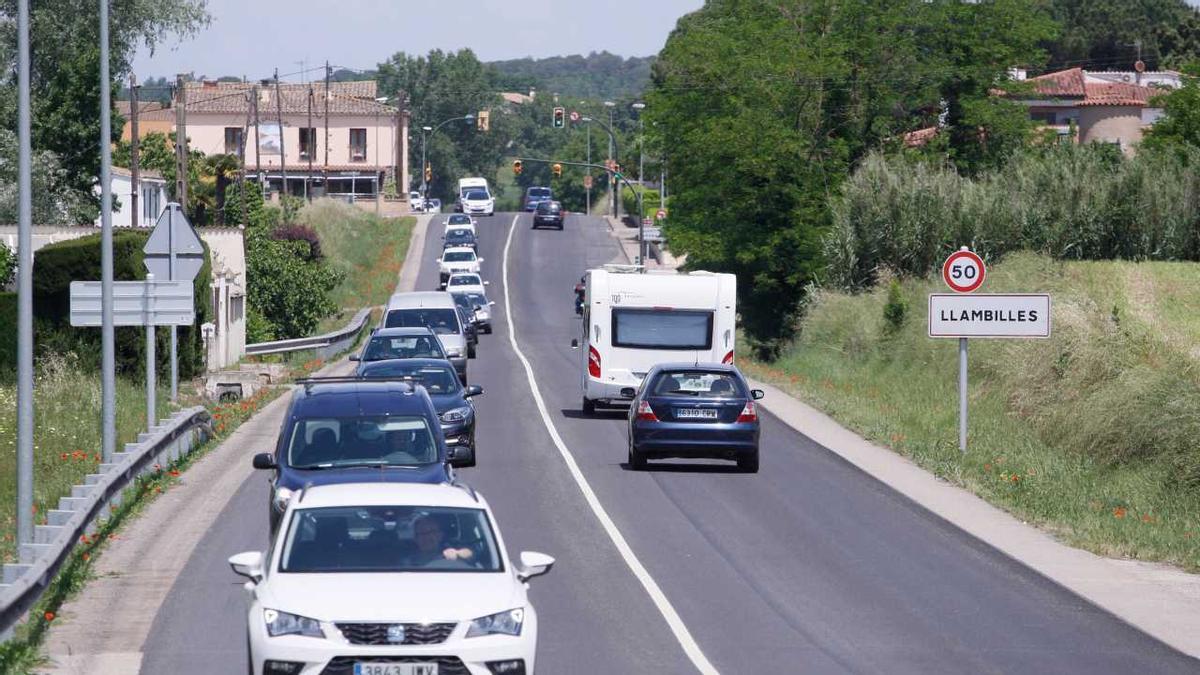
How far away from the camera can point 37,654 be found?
11.1m

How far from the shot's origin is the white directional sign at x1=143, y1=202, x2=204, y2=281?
24.3 m

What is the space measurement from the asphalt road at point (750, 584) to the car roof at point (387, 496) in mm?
1516

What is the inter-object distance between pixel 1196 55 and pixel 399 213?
59542 mm

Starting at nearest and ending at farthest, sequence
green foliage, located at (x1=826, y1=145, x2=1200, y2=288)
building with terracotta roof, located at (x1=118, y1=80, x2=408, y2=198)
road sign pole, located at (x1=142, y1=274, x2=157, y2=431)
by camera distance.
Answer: road sign pole, located at (x1=142, y1=274, x2=157, y2=431) < green foliage, located at (x1=826, y1=145, x2=1200, y2=288) < building with terracotta roof, located at (x1=118, y1=80, x2=408, y2=198)

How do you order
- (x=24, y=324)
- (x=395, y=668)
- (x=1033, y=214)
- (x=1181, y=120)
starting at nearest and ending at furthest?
(x=395, y=668)
(x=24, y=324)
(x=1033, y=214)
(x=1181, y=120)

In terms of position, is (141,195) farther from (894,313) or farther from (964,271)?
(964,271)

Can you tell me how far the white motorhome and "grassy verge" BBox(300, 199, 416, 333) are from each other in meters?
38.6

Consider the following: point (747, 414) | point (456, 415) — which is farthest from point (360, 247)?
point (747, 414)

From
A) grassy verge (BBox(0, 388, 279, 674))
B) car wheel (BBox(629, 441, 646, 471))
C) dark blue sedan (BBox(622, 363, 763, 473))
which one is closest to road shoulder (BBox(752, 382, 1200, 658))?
dark blue sedan (BBox(622, 363, 763, 473))

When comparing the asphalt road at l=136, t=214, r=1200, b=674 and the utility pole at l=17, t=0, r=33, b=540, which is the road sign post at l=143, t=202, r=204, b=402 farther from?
the utility pole at l=17, t=0, r=33, b=540

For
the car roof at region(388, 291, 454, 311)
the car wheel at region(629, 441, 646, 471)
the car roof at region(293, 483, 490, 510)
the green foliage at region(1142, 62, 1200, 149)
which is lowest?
the car wheel at region(629, 441, 646, 471)

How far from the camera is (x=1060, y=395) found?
96.7 ft

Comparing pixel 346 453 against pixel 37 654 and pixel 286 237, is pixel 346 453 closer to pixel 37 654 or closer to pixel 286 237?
pixel 37 654

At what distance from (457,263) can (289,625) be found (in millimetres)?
62397
